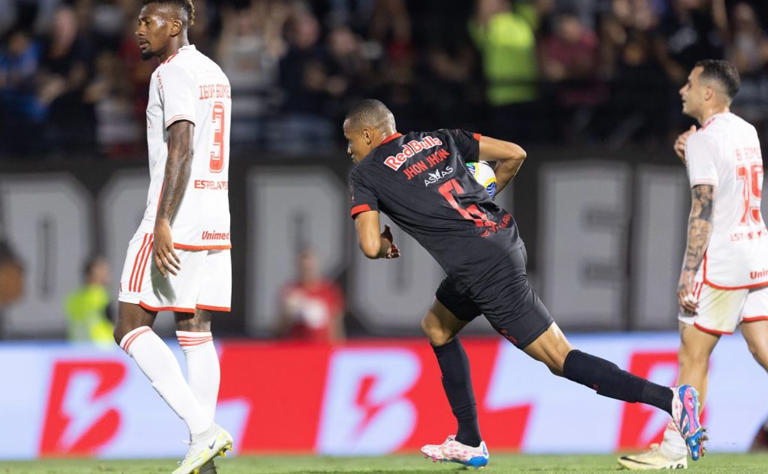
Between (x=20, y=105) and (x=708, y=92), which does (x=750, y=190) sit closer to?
(x=708, y=92)

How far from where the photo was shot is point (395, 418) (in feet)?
34.8

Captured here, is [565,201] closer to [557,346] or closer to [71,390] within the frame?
[71,390]

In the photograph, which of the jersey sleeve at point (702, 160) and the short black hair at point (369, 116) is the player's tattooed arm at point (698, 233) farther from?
the short black hair at point (369, 116)

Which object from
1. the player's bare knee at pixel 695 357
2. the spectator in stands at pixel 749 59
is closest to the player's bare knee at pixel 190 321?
the player's bare knee at pixel 695 357

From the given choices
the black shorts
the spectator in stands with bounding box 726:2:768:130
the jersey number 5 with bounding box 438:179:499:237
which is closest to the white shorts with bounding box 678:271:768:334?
the black shorts

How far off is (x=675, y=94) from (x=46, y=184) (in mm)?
6546

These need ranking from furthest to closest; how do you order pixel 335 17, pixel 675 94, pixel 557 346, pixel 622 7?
1. pixel 335 17
2. pixel 622 7
3. pixel 675 94
4. pixel 557 346

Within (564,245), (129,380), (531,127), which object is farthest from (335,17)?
Answer: (129,380)

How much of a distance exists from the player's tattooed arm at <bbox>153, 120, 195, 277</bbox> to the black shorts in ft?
5.09

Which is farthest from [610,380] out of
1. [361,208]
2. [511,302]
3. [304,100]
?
[304,100]

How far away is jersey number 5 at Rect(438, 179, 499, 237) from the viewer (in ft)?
23.0

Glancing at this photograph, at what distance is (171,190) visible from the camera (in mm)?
6695

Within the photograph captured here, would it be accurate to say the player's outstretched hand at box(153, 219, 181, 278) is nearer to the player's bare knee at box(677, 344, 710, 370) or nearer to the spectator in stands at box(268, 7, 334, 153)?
the player's bare knee at box(677, 344, 710, 370)

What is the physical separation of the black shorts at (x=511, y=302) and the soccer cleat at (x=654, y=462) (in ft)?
4.26
